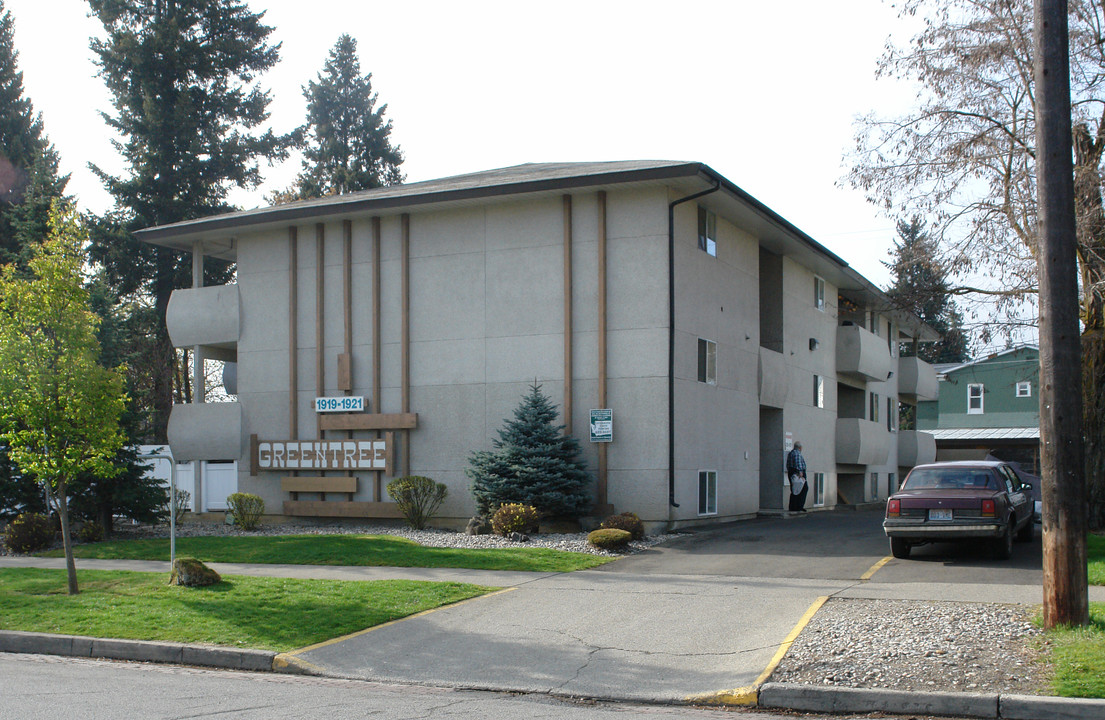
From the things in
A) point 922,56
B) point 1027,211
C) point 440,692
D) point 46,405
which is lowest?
point 440,692

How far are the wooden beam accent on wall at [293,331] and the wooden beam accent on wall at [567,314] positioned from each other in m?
7.29

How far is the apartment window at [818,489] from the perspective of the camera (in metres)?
30.3

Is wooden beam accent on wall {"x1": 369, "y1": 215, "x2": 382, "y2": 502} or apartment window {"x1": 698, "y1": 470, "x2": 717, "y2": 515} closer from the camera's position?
apartment window {"x1": 698, "y1": 470, "x2": 717, "y2": 515}

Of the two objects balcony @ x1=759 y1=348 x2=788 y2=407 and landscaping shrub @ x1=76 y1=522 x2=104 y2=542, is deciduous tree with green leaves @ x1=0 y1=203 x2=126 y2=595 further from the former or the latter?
balcony @ x1=759 y1=348 x2=788 y2=407

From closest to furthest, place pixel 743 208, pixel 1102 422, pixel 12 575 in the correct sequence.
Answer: pixel 12 575, pixel 1102 422, pixel 743 208

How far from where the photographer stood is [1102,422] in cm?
1950

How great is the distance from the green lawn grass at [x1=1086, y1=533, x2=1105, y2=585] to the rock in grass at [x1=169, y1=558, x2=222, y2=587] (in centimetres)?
1096

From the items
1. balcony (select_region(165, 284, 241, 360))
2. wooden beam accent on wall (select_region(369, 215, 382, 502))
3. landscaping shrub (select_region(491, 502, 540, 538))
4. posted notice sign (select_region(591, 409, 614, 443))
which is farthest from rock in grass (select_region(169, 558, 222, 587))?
balcony (select_region(165, 284, 241, 360))

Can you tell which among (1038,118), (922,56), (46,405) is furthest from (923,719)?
(922,56)

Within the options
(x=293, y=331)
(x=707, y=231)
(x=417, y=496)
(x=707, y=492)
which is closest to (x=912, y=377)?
(x=707, y=231)

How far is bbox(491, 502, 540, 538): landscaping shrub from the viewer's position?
62.9 ft

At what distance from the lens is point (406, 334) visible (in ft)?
76.8

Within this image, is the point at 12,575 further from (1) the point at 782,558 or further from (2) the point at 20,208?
(2) the point at 20,208

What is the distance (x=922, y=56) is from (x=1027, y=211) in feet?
12.9
